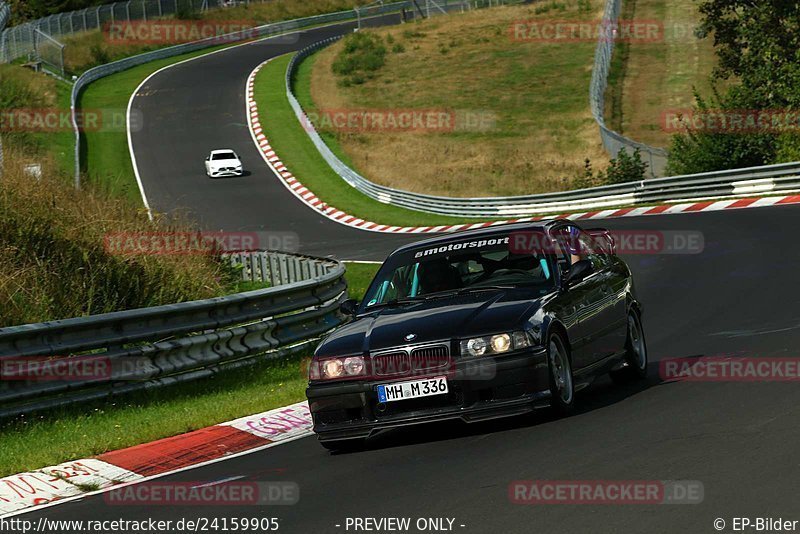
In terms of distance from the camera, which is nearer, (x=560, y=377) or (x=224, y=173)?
(x=560, y=377)

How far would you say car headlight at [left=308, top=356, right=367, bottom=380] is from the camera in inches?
350

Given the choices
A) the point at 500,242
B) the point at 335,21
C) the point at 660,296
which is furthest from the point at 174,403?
the point at 335,21

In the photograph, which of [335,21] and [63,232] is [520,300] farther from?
[335,21]

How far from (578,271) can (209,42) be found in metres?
74.8

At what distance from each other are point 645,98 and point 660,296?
131 feet

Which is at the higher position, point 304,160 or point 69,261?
point 69,261

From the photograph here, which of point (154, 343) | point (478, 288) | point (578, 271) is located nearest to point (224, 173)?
point (154, 343)

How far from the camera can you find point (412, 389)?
8.75 metres

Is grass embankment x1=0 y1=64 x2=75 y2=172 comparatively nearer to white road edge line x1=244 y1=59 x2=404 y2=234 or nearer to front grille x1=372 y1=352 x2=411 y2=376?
white road edge line x1=244 y1=59 x2=404 y2=234

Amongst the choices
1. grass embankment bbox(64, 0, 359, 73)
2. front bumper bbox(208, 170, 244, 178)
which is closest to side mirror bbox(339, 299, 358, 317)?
front bumper bbox(208, 170, 244, 178)

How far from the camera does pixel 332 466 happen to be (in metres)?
8.51

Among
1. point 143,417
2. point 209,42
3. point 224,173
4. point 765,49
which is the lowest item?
point 224,173

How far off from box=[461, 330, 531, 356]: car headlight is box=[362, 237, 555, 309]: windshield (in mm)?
1167

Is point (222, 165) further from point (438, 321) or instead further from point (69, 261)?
point (438, 321)
